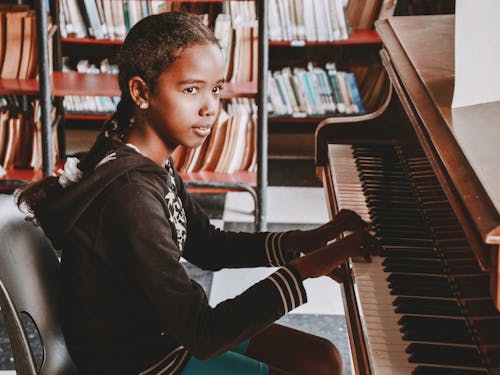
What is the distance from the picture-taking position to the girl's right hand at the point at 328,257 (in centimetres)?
123

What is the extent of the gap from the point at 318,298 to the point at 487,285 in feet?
5.10

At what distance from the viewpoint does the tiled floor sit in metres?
2.50

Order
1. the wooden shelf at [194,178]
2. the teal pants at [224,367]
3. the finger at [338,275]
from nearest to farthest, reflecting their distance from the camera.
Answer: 1. the teal pants at [224,367]
2. the finger at [338,275]
3. the wooden shelf at [194,178]

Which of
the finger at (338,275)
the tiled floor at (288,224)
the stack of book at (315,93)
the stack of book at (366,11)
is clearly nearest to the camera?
the finger at (338,275)

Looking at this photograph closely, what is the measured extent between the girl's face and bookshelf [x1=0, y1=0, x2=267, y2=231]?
1667mm

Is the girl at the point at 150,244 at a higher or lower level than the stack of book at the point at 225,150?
higher

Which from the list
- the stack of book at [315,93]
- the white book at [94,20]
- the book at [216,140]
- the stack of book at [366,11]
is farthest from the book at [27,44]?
the stack of book at [366,11]

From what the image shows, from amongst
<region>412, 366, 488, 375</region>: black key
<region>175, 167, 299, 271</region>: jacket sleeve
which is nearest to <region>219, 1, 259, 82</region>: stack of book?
<region>175, 167, 299, 271</region>: jacket sleeve

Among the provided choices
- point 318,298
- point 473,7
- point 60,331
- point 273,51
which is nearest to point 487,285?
point 473,7

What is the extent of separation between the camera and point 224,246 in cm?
157

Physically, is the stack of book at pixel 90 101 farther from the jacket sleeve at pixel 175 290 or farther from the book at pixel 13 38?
the jacket sleeve at pixel 175 290

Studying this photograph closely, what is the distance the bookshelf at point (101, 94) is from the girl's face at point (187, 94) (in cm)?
167

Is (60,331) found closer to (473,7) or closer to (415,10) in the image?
(473,7)

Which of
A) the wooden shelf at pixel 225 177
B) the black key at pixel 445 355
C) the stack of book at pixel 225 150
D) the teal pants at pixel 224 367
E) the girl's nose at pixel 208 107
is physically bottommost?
the wooden shelf at pixel 225 177
